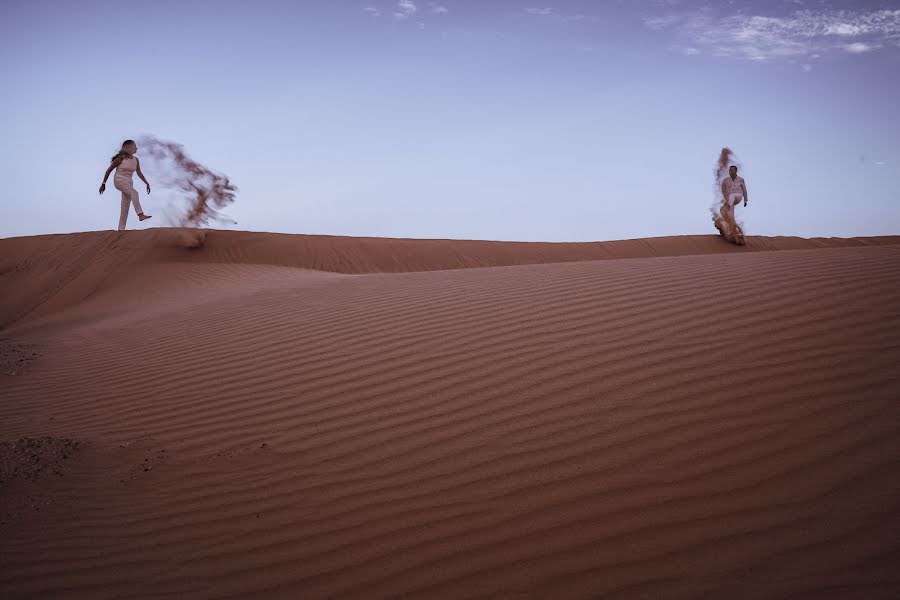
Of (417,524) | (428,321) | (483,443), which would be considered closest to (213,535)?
(417,524)

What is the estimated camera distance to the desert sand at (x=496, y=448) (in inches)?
95.1

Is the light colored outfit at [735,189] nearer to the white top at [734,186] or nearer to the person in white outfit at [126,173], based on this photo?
the white top at [734,186]

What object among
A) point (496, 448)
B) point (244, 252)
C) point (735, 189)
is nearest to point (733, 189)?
point (735, 189)

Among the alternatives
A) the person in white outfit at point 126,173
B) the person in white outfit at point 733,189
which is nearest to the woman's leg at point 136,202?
the person in white outfit at point 126,173

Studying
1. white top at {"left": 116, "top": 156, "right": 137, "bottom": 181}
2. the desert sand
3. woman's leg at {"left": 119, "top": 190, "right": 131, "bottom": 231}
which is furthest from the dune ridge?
the desert sand

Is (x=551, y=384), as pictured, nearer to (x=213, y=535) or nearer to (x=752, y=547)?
(x=752, y=547)

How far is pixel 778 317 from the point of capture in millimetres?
4336

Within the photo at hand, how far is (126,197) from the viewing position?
39.6ft

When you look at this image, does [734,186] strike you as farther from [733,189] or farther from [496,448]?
[496,448]

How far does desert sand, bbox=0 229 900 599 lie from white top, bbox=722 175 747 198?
8626mm

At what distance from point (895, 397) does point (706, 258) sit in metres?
4.01

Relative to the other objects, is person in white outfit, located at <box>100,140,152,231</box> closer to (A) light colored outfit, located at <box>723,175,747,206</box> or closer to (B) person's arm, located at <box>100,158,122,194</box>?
(B) person's arm, located at <box>100,158,122,194</box>

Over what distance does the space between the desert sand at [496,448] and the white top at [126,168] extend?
663cm

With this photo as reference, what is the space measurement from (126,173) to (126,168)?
111mm
